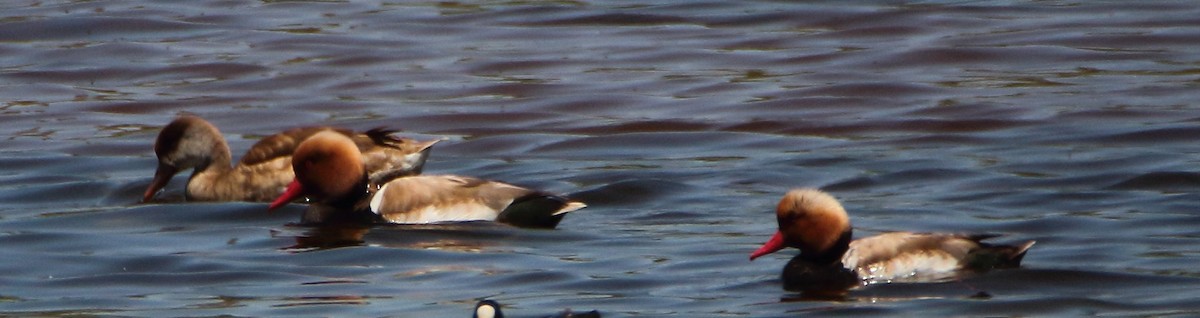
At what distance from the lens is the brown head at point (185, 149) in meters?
13.0

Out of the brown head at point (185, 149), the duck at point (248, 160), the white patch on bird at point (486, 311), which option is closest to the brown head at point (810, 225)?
the white patch on bird at point (486, 311)

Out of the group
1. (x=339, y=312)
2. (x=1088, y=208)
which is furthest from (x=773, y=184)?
(x=339, y=312)

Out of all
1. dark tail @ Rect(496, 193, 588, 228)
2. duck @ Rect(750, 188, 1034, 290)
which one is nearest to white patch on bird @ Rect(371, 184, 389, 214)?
dark tail @ Rect(496, 193, 588, 228)

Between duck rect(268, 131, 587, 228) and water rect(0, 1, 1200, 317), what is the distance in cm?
12

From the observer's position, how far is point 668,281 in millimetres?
9664

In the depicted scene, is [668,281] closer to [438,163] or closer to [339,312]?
[339,312]

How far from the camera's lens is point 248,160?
13016 mm

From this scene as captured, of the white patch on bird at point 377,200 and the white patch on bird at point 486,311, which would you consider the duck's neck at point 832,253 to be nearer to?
the white patch on bird at point 486,311

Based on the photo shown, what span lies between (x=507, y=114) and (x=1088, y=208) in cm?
560

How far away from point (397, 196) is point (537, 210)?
81 centimetres

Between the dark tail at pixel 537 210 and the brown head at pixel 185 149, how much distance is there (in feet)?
7.88

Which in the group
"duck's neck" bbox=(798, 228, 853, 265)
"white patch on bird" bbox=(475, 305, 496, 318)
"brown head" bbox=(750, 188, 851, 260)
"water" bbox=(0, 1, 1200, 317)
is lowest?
"water" bbox=(0, 1, 1200, 317)

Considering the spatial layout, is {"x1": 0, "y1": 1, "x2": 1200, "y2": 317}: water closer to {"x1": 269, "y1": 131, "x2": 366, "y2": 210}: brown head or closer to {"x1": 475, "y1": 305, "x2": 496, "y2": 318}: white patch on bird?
{"x1": 269, "y1": 131, "x2": 366, "y2": 210}: brown head

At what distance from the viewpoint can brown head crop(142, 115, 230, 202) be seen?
513 inches
